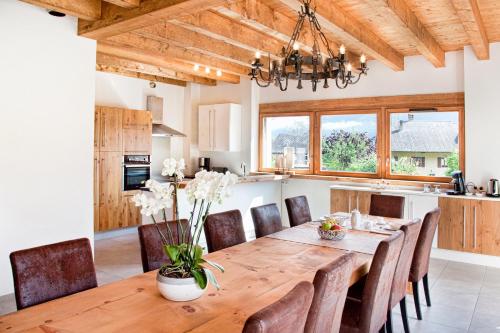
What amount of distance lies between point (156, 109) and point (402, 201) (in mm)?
4582

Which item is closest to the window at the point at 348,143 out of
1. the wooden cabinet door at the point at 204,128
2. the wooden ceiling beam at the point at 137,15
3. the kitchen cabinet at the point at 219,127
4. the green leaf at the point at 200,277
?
the kitchen cabinet at the point at 219,127

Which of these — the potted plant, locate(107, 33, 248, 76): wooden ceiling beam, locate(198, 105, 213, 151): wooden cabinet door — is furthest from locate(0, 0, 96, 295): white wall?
locate(198, 105, 213, 151): wooden cabinet door

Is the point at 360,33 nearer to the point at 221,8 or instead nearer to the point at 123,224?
the point at 221,8

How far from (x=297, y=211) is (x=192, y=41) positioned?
7.61ft

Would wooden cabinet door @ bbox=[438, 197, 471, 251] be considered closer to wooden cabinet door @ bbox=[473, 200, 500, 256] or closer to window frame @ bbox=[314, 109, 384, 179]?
wooden cabinet door @ bbox=[473, 200, 500, 256]

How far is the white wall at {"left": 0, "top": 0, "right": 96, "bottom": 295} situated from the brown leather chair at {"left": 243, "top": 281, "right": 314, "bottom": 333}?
3.18 metres

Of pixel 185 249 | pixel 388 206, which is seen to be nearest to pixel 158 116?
pixel 388 206

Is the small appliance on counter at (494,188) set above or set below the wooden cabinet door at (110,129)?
below

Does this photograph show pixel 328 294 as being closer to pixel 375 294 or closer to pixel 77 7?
pixel 375 294

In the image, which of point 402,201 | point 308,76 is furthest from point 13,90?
point 402,201

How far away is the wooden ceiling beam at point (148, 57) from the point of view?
4819mm

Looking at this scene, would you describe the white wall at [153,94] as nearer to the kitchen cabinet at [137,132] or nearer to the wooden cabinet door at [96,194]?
the kitchen cabinet at [137,132]

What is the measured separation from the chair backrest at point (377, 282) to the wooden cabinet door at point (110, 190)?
4.73 meters

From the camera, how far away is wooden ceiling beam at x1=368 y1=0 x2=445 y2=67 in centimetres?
329
